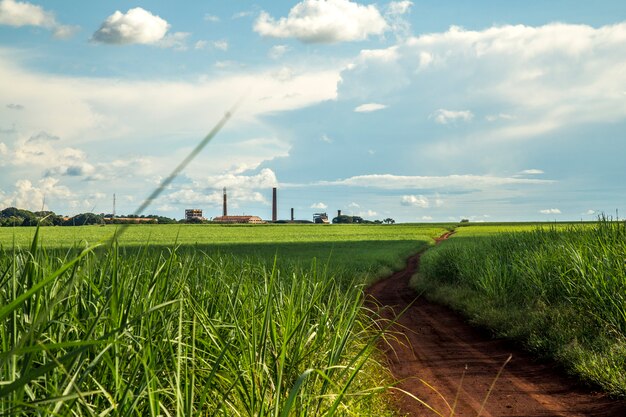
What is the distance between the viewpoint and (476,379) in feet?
29.1

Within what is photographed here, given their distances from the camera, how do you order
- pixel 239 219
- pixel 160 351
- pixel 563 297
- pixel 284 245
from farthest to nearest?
pixel 239 219, pixel 284 245, pixel 563 297, pixel 160 351

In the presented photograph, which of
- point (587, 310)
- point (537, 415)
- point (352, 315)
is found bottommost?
point (537, 415)

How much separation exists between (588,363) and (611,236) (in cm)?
556

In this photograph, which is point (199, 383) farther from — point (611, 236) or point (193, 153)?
point (611, 236)

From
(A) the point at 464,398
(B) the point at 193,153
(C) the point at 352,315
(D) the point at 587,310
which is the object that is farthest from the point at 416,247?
(B) the point at 193,153

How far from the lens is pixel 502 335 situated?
11.3 m

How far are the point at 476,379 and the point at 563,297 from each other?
391cm

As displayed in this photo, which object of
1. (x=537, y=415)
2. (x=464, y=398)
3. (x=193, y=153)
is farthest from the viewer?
(x=464, y=398)

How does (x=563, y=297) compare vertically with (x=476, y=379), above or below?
above

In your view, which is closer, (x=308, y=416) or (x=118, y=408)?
(x=118, y=408)

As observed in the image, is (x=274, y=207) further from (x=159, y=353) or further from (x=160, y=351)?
(x=160, y=351)

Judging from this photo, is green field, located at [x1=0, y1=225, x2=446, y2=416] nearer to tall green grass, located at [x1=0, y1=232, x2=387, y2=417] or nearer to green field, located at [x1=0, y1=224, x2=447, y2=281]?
tall green grass, located at [x1=0, y1=232, x2=387, y2=417]

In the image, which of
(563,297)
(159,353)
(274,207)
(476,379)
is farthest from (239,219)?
(159,353)

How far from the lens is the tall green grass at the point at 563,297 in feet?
29.6
